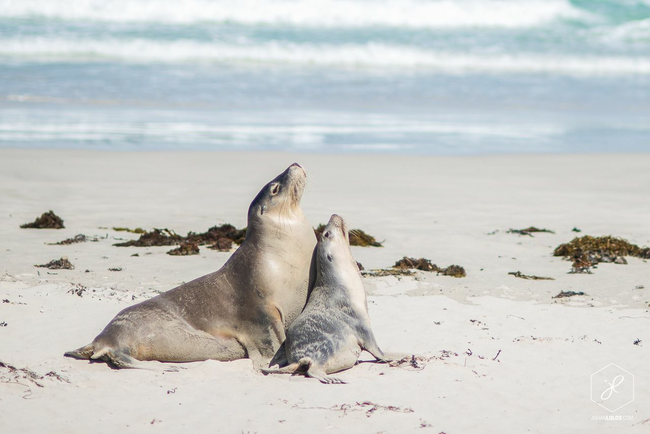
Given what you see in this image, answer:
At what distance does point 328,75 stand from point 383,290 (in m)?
21.8

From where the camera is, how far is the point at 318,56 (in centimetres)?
3291

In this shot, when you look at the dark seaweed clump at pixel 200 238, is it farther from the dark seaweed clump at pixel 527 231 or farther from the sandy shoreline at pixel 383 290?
the dark seaweed clump at pixel 527 231

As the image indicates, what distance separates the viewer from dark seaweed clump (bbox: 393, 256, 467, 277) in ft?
26.7

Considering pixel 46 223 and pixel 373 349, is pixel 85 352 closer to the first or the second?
pixel 373 349

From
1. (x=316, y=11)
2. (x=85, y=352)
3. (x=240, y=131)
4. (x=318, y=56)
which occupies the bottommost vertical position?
(x=85, y=352)

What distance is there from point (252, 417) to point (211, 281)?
1297 millimetres

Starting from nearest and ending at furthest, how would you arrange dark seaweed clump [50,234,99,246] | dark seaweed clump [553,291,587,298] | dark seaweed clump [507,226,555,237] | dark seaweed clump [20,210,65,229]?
dark seaweed clump [553,291,587,298], dark seaweed clump [50,234,99,246], dark seaweed clump [20,210,65,229], dark seaweed clump [507,226,555,237]

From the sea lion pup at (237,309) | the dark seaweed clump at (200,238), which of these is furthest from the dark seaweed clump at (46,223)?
the sea lion pup at (237,309)

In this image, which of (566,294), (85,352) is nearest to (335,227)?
(85,352)

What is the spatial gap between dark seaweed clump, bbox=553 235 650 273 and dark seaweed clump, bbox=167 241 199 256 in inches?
152

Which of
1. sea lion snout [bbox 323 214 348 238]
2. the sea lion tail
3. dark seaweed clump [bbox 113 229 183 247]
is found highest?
sea lion snout [bbox 323 214 348 238]

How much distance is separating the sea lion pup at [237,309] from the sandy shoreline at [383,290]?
16 cm

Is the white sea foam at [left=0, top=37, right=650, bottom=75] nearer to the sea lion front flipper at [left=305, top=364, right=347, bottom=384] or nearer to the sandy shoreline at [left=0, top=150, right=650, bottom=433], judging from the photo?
the sandy shoreline at [left=0, top=150, right=650, bottom=433]

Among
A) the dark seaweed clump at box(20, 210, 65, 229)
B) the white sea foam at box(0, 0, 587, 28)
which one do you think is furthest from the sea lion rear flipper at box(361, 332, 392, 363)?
the white sea foam at box(0, 0, 587, 28)
